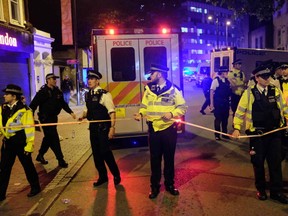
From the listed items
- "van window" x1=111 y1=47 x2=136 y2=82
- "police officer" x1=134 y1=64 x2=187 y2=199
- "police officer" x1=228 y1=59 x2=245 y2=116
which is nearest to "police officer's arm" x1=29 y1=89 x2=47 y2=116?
"van window" x1=111 y1=47 x2=136 y2=82

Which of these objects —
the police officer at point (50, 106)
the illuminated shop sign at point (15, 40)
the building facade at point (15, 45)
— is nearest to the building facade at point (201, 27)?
the building facade at point (15, 45)

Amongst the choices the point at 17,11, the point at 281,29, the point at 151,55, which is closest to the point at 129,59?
the point at 151,55

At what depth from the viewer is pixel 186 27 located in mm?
100938

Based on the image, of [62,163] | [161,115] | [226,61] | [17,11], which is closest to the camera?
[161,115]

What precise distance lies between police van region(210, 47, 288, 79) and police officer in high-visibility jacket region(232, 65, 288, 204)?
1227cm

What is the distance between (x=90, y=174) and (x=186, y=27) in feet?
322

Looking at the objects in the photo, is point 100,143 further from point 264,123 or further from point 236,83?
point 236,83

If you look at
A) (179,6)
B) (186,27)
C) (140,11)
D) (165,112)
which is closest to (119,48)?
(165,112)

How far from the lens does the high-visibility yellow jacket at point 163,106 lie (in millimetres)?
5074

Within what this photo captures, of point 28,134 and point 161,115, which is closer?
point 161,115

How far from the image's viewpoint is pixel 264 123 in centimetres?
479

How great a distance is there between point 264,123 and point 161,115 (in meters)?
1.38

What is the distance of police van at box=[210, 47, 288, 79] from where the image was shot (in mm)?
17156

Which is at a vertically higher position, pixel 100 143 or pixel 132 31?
pixel 132 31
